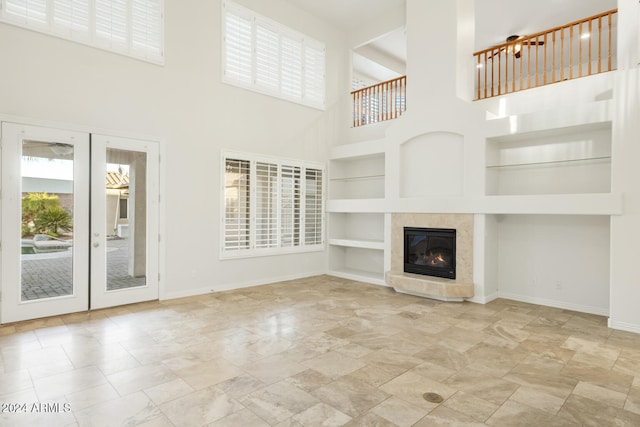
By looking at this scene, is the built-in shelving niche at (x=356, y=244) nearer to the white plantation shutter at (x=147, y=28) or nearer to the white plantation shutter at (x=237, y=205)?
the white plantation shutter at (x=237, y=205)

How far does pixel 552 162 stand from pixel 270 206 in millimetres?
5041

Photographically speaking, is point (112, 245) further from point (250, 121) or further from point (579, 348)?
point (579, 348)

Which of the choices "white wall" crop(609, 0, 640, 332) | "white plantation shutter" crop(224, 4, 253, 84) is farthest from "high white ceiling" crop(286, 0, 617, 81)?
"white wall" crop(609, 0, 640, 332)

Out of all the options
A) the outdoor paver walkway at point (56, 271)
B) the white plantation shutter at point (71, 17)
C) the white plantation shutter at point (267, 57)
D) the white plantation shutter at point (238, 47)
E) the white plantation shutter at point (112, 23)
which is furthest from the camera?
the white plantation shutter at point (267, 57)

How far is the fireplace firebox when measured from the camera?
20.6 ft

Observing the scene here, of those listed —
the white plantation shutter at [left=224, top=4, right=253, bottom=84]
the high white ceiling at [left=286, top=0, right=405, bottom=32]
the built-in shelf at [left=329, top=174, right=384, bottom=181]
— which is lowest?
the built-in shelf at [left=329, top=174, right=384, bottom=181]

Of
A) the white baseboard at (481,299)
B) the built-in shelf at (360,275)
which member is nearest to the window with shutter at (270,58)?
the built-in shelf at (360,275)

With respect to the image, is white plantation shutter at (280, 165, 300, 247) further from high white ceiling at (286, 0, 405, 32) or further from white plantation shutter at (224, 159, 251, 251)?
high white ceiling at (286, 0, 405, 32)

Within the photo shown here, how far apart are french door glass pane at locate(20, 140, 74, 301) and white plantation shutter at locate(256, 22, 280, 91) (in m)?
→ 3.69

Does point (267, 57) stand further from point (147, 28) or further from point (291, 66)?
point (147, 28)

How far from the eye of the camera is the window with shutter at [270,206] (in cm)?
673

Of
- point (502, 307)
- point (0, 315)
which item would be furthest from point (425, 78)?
point (0, 315)

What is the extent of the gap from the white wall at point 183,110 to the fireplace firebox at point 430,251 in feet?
7.93

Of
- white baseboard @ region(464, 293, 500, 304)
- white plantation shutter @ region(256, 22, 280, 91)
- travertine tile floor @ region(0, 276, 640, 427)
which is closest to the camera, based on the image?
travertine tile floor @ region(0, 276, 640, 427)
